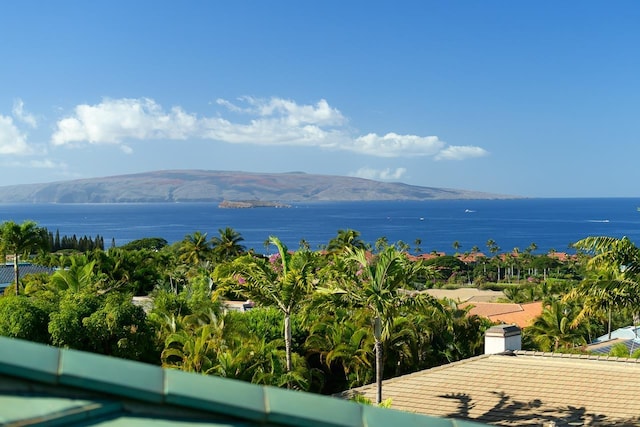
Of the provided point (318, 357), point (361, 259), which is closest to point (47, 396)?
point (361, 259)

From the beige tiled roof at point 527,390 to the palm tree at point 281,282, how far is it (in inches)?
114

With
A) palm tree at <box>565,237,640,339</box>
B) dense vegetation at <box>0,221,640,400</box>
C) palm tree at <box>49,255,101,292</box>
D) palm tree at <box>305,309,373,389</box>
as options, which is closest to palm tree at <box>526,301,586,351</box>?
dense vegetation at <box>0,221,640,400</box>

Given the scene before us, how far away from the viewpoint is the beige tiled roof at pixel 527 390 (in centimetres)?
1236

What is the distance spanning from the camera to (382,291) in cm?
1367

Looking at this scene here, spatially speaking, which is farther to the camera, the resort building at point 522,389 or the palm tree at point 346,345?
the palm tree at point 346,345

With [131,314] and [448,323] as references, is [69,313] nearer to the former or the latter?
[131,314]

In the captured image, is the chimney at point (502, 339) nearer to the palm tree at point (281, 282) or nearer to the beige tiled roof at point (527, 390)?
the beige tiled roof at point (527, 390)

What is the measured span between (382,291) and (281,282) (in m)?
4.01

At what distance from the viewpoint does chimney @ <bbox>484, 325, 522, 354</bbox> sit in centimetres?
1640

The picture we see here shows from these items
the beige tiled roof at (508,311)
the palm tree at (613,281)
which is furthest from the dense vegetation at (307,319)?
the beige tiled roof at (508,311)

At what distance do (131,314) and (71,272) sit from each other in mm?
6717

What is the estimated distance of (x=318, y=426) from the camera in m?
2.96

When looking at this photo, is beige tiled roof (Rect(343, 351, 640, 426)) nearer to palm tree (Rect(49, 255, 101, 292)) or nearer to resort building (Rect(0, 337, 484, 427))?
resort building (Rect(0, 337, 484, 427))

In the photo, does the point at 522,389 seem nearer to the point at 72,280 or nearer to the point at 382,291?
the point at 382,291
